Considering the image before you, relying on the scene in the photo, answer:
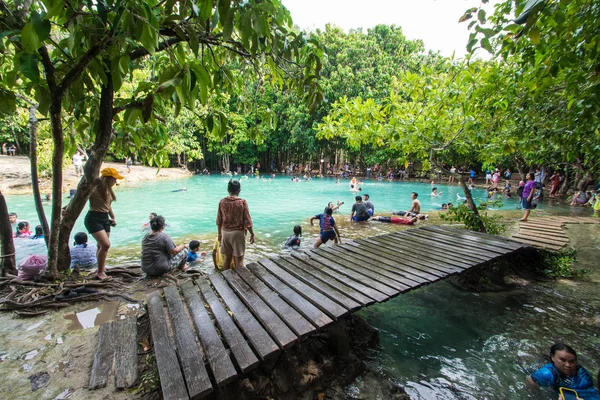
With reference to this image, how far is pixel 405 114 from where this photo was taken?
6.70 meters

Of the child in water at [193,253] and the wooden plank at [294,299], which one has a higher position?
the wooden plank at [294,299]

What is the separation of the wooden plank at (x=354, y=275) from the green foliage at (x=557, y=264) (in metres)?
4.79

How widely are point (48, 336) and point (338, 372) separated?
3.23m

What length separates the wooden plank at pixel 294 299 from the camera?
2.88 metres

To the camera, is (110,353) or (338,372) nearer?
(110,353)

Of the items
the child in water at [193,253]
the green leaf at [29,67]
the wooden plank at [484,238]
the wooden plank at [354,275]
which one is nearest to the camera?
the green leaf at [29,67]

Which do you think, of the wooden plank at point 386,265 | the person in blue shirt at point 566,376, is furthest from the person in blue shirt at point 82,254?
the person in blue shirt at point 566,376

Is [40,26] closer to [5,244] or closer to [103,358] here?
[103,358]

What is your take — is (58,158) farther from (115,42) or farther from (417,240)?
(417,240)

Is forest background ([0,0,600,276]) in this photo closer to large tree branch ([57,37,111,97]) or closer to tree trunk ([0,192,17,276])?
large tree branch ([57,37,111,97])

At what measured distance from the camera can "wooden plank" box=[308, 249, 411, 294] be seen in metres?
3.62

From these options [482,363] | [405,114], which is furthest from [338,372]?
[405,114]

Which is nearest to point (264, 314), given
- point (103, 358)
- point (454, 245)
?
point (103, 358)

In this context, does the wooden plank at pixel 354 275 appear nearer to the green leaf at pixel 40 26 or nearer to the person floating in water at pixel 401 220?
the green leaf at pixel 40 26
